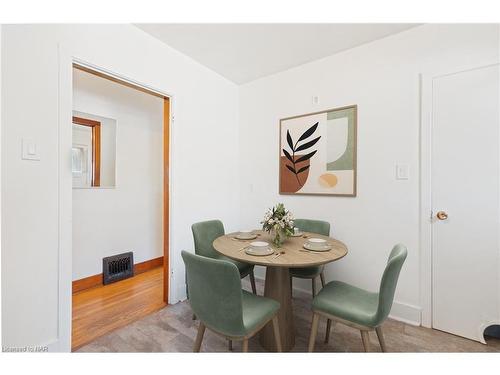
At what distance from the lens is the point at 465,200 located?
1832 mm

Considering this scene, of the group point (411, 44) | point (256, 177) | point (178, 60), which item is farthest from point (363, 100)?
point (178, 60)

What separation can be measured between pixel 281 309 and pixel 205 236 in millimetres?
932

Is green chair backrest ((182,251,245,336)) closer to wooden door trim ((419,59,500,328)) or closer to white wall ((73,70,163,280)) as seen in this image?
wooden door trim ((419,59,500,328))

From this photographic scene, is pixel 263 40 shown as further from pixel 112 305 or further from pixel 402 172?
pixel 112 305

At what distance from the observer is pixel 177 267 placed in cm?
244

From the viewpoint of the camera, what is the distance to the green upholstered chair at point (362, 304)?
4.20 ft

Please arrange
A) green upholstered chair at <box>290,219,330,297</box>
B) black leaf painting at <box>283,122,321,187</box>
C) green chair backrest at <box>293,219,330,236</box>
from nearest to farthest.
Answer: green upholstered chair at <box>290,219,330,297</box>, green chair backrest at <box>293,219,330,236</box>, black leaf painting at <box>283,122,321,187</box>

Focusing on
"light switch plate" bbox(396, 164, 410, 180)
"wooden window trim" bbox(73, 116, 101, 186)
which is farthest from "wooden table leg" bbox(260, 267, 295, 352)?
"wooden window trim" bbox(73, 116, 101, 186)

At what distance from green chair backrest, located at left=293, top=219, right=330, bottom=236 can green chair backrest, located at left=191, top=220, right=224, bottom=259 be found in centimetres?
85

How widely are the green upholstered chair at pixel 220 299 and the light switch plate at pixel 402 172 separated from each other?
1.63 metres

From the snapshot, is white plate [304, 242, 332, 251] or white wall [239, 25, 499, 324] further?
white wall [239, 25, 499, 324]

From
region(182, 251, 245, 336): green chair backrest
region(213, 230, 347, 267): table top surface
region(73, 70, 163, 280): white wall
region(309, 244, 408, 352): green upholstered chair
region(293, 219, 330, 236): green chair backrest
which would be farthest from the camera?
region(73, 70, 163, 280): white wall

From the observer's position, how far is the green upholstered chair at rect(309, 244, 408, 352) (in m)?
1.28

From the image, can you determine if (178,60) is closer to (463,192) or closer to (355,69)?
(355,69)
